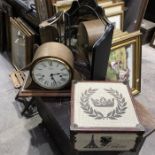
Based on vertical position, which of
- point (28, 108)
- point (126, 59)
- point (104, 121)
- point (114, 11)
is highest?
point (114, 11)

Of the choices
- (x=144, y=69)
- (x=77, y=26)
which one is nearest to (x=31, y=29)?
(x=77, y=26)

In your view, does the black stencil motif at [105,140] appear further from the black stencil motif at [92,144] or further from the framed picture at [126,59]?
the framed picture at [126,59]

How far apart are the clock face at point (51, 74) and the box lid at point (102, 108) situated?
0.10m

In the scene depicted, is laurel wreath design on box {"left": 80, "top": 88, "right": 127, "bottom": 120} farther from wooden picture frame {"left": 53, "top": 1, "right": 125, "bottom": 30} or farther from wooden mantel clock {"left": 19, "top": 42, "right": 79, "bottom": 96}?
wooden picture frame {"left": 53, "top": 1, "right": 125, "bottom": 30}

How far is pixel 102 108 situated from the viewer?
117 centimetres

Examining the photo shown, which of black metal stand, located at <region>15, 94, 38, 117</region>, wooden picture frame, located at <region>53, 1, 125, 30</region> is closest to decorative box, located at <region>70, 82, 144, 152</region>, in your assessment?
black metal stand, located at <region>15, 94, 38, 117</region>

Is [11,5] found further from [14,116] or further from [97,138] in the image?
[97,138]

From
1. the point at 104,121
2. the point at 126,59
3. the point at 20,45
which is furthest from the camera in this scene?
the point at 20,45

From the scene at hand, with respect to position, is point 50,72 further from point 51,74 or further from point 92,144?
point 92,144

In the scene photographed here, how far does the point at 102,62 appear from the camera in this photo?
4.78ft

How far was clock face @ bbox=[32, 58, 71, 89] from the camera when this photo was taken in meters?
1.35

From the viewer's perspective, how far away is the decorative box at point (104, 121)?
1094mm

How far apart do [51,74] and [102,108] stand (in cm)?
37

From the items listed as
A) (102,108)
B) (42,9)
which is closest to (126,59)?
(42,9)
